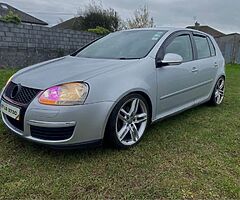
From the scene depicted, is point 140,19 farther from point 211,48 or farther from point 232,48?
point 211,48

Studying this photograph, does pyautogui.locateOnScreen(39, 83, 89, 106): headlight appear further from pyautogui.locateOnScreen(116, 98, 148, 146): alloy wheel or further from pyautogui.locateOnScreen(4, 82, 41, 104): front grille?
pyautogui.locateOnScreen(116, 98, 148, 146): alloy wheel

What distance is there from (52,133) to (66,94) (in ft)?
1.26

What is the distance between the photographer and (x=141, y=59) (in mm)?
3111

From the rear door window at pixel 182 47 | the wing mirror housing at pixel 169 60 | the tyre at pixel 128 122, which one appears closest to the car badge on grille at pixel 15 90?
the tyre at pixel 128 122

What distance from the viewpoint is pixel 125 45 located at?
11.7 feet

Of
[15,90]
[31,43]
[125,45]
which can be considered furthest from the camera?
[31,43]

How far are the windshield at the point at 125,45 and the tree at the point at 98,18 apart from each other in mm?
15126

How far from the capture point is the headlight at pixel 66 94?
95.4 inches

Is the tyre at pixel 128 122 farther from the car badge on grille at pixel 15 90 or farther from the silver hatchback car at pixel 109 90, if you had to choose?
the car badge on grille at pixel 15 90

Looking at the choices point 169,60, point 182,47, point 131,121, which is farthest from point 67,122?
point 182,47

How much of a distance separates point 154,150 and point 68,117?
1090mm

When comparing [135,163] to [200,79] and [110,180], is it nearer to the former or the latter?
[110,180]

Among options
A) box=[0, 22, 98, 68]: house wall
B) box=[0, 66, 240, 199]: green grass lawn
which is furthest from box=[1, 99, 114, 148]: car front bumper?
box=[0, 22, 98, 68]: house wall

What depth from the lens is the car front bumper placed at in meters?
2.39
